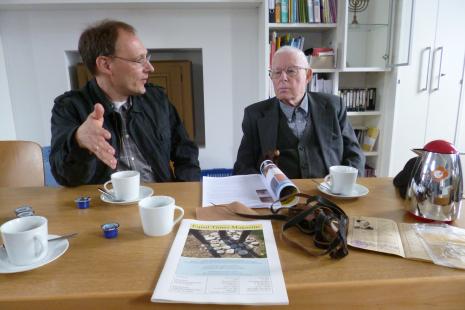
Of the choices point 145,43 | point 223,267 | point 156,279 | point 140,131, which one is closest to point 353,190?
point 223,267

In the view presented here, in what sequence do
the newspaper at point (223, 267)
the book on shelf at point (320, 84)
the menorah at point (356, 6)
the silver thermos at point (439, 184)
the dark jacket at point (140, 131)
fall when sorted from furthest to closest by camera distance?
the book on shelf at point (320, 84) < the menorah at point (356, 6) < the dark jacket at point (140, 131) < the silver thermos at point (439, 184) < the newspaper at point (223, 267)

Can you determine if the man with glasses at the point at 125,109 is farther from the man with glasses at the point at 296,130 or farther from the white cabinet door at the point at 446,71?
the white cabinet door at the point at 446,71

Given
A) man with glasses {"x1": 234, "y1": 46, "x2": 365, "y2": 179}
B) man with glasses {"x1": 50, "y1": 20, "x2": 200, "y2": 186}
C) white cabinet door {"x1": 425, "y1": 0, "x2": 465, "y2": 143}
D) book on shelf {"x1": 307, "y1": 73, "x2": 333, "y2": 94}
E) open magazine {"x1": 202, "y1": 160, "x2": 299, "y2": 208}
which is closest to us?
open magazine {"x1": 202, "y1": 160, "x2": 299, "y2": 208}

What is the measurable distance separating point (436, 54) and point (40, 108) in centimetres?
327

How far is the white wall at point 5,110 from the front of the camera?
2658 mm

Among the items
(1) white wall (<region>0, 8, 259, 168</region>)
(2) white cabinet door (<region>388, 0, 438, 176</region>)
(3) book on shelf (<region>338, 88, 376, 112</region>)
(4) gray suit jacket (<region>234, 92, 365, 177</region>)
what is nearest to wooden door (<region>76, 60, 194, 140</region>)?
(1) white wall (<region>0, 8, 259, 168</region>)

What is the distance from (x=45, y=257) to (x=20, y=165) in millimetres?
960

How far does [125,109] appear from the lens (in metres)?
1.49

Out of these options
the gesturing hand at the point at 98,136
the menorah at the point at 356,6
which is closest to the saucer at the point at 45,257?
the gesturing hand at the point at 98,136

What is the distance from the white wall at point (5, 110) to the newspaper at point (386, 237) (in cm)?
288

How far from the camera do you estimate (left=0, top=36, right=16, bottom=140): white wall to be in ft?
8.72

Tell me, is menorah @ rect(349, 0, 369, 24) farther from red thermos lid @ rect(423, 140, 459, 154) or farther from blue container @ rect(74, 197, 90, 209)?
blue container @ rect(74, 197, 90, 209)

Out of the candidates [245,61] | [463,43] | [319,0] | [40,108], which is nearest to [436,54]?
[463,43]

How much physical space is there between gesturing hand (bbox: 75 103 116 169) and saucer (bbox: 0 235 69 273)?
0.29 metres
